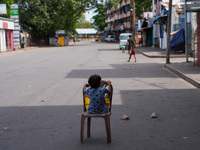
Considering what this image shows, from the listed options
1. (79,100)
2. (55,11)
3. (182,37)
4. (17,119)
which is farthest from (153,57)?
(55,11)

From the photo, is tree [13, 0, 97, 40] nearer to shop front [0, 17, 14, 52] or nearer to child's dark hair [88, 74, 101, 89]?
shop front [0, 17, 14, 52]

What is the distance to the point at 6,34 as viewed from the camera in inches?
1882

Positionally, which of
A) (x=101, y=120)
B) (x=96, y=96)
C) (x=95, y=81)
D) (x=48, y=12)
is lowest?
(x=101, y=120)

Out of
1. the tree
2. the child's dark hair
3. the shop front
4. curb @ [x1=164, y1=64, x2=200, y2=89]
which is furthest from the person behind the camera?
the tree

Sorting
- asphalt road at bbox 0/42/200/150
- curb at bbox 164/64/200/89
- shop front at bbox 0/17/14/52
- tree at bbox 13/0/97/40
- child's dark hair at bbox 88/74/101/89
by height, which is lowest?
asphalt road at bbox 0/42/200/150

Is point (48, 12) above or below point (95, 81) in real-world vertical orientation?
above

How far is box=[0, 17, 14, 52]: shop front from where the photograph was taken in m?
44.7

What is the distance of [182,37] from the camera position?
27047mm

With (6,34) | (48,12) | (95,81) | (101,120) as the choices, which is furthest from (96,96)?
(48,12)

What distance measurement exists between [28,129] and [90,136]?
121cm

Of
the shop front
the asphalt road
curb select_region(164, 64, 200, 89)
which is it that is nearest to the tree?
the shop front

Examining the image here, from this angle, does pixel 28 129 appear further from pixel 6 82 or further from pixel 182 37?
pixel 182 37

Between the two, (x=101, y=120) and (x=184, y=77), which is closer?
(x=101, y=120)

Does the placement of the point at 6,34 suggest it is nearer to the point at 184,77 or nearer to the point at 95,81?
the point at 184,77
